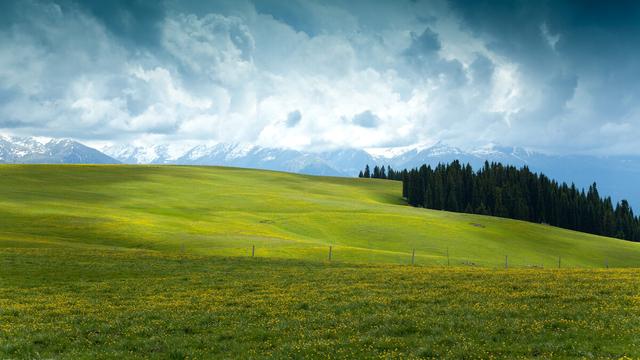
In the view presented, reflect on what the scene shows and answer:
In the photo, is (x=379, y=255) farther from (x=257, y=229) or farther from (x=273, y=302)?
(x=273, y=302)

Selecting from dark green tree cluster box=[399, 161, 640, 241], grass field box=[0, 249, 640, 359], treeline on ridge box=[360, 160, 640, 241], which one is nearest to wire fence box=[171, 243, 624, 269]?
grass field box=[0, 249, 640, 359]

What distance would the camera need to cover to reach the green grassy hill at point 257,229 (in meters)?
70.1

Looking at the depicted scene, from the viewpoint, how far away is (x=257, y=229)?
91938mm

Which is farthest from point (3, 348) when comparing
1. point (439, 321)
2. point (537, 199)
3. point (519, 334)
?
point (537, 199)

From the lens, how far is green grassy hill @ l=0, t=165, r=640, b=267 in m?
70.1

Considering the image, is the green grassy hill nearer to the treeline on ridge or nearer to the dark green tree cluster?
the treeline on ridge

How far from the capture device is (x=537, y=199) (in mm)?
193375

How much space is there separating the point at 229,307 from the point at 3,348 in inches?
449

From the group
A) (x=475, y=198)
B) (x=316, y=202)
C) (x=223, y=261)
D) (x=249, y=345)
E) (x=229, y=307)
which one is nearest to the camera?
(x=249, y=345)

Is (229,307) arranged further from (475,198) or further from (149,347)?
(475,198)

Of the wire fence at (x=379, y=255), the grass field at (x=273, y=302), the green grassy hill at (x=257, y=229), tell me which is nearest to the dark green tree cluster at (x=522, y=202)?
the green grassy hill at (x=257, y=229)

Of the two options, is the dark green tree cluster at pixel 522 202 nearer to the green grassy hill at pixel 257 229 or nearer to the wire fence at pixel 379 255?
the green grassy hill at pixel 257 229

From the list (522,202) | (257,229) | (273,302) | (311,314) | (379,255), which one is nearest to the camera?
(311,314)

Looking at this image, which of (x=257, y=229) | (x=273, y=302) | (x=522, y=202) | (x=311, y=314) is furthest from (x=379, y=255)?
(x=522, y=202)
